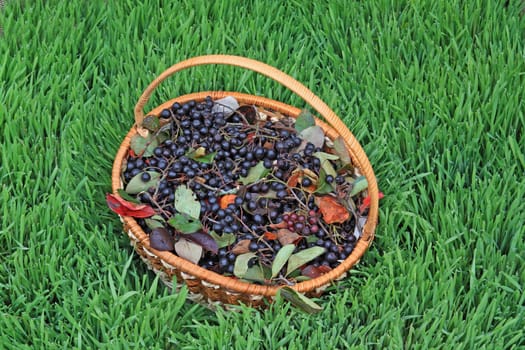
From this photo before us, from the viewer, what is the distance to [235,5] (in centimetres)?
244

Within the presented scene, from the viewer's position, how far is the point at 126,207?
5.65ft

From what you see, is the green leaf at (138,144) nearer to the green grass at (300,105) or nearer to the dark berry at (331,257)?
the green grass at (300,105)

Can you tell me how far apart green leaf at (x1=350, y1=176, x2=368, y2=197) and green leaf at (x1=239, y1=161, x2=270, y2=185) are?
0.20 metres

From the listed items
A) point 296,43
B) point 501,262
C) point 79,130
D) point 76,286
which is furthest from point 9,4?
point 501,262

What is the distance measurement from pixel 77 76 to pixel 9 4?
39cm

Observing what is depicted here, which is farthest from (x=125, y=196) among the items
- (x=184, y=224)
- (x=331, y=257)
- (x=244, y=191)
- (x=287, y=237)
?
(x=331, y=257)

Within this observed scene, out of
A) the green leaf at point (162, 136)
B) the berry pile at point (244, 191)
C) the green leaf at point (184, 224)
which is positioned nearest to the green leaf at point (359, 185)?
the berry pile at point (244, 191)

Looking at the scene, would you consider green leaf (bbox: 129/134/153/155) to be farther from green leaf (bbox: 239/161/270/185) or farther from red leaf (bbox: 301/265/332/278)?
red leaf (bbox: 301/265/332/278)

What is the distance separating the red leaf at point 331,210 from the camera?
1.76 m

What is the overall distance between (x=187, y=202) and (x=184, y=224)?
0.07 metres

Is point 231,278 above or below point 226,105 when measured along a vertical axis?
below

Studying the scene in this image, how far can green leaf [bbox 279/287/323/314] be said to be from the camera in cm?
161

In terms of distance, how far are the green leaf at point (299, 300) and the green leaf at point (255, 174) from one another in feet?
1.00

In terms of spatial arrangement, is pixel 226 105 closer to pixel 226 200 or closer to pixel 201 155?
pixel 201 155
